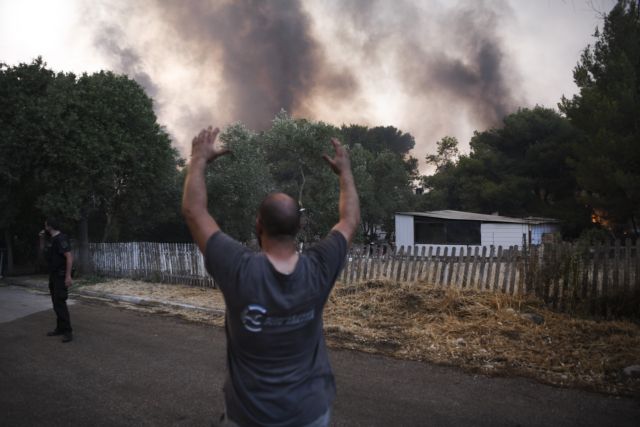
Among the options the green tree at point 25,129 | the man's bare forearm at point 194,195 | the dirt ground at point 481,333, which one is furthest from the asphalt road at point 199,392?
the green tree at point 25,129

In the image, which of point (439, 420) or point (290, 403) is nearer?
point (290, 403)

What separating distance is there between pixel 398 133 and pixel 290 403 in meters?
71.3

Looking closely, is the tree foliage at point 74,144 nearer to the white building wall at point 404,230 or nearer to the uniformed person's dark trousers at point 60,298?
the uniformed person's dark trousers at point 60,298

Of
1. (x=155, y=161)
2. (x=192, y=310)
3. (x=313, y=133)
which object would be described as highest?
(x=313, y=133)

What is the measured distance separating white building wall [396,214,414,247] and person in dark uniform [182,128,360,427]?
1020 inches

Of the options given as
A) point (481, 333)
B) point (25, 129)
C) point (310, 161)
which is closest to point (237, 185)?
point (310, 161)

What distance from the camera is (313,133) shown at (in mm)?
29688

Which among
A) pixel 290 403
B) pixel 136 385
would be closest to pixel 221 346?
pixel 136 385

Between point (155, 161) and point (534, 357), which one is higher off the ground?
point (155, 161)

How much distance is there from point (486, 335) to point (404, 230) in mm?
20982

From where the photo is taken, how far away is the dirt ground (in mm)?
5695

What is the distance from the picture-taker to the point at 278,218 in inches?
77.5

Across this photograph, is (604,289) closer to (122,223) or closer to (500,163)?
(122,223)

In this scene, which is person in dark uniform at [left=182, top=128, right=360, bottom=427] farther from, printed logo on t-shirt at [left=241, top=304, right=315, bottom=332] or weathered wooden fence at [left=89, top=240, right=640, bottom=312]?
weathered wooden fence at [left=89, top=240, right=640, bottom=312]
